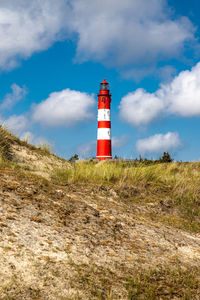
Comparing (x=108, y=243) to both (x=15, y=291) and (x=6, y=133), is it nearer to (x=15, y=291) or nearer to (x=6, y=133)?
(x=15, y=291)

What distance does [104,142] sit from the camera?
36156mm

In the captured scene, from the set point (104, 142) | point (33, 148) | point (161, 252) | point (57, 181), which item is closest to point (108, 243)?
point (161, 252)

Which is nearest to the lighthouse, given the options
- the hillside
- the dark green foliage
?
the dark green foliage

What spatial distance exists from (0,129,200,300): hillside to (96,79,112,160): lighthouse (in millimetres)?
24802

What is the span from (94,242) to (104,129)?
30.1 metres

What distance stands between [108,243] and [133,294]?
1598 mm

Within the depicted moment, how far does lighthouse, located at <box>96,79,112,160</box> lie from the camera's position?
119 ft

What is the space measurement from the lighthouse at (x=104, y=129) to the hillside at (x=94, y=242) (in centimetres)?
2480

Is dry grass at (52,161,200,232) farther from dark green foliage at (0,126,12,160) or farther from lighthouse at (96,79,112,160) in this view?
lighthouse at (96,79,112,160)

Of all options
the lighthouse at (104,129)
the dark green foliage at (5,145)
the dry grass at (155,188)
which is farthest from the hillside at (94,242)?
the lighthouse at (104,129)

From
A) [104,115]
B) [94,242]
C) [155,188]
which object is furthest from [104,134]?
[94,242]

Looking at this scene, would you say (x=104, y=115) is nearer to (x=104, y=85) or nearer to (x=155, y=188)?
(x=104, y=85)

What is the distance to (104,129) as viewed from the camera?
36188 millimetres

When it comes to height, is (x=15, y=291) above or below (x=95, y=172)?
below
